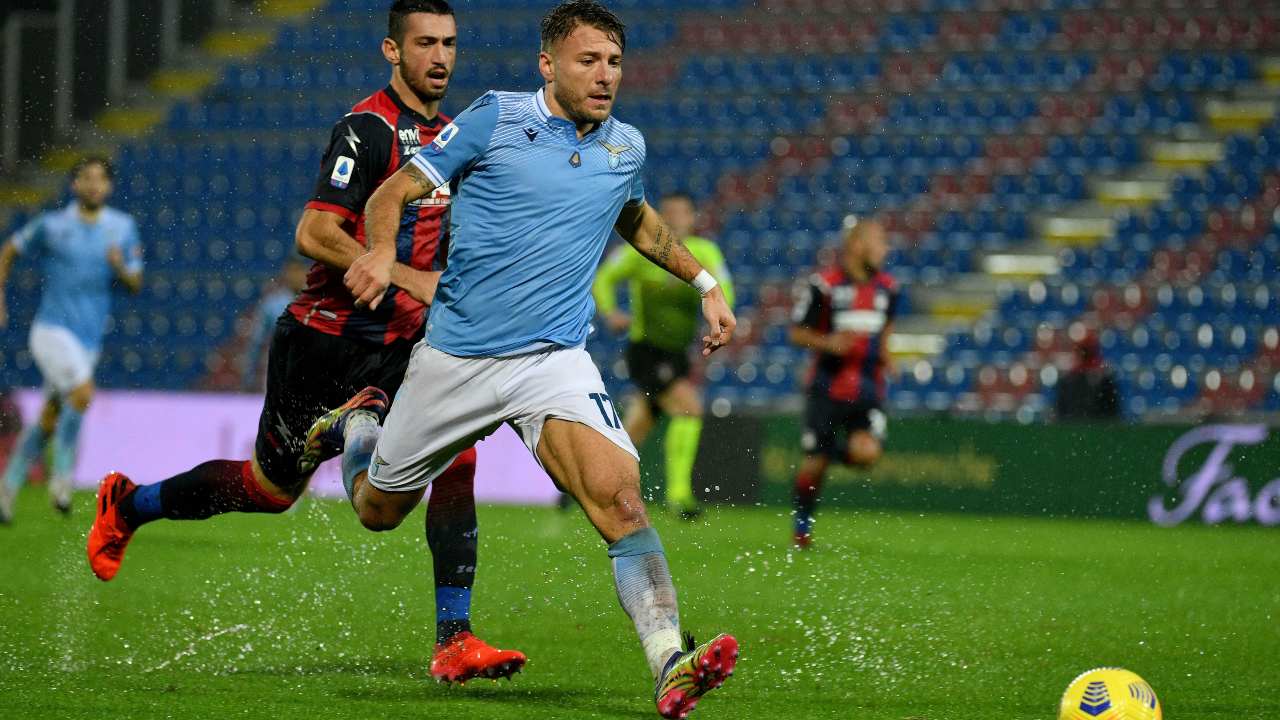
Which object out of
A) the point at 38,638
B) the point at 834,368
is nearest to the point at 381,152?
the point at 38,638

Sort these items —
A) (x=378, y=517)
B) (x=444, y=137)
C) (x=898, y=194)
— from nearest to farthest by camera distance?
(x=444, y=137) → (x=378, y=517) → (x=898, y=194)

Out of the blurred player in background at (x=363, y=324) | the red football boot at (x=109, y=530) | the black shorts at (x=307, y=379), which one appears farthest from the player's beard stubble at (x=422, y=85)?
the red football boot at (x=109, y=530)

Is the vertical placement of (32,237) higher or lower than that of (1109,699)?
higher

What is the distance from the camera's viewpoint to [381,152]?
6328 mm

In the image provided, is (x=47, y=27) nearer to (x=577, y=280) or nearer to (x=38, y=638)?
(x=38, y=638)

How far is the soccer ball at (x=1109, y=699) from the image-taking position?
194 inches

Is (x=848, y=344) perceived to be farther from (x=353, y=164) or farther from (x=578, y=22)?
(x=578, y=22)

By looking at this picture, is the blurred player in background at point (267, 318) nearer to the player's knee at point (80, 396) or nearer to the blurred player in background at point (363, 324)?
the player's knee at point (80, 396)

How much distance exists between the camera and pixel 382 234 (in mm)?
5309

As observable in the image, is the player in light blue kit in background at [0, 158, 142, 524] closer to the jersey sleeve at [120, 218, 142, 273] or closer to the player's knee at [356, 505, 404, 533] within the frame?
the jersey sleeve at [120, 218, 142, 273]

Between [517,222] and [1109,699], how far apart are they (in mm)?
2261

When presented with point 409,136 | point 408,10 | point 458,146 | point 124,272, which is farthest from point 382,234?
point 124,272

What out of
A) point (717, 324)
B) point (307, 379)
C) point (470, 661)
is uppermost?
point (717, 324)

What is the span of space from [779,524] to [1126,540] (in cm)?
270
